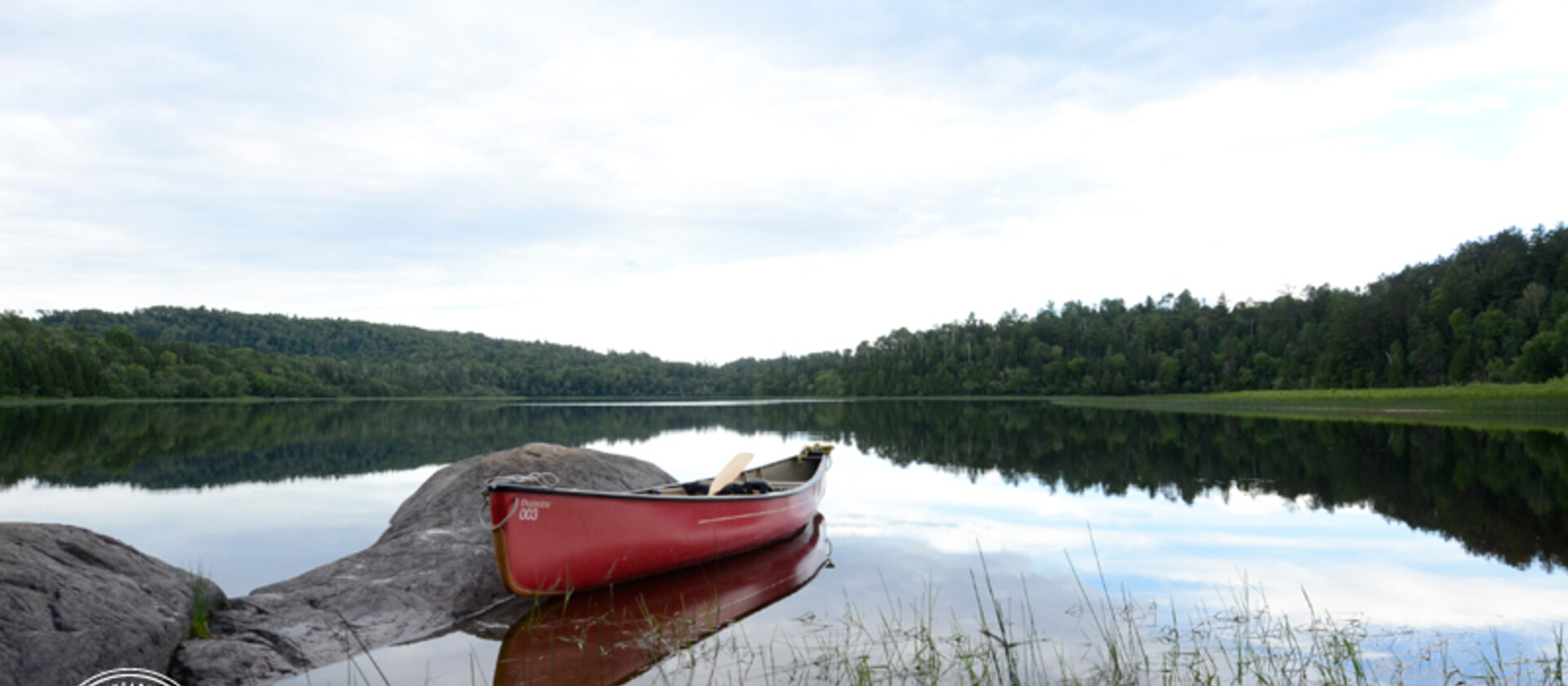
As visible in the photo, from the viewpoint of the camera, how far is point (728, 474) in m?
13.6

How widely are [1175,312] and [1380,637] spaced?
134 metres

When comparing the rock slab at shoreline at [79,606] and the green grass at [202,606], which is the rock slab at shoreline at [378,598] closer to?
the green grass at [202,606]

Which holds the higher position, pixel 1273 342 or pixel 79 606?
pixel 1273 342

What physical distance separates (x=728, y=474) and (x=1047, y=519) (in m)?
5.58

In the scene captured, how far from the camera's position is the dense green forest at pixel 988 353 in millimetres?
72625

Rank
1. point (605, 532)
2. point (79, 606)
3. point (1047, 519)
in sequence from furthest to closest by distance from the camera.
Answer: point (1047, 519)
point (605, 532)
point (79, 606)

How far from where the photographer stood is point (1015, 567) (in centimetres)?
1095

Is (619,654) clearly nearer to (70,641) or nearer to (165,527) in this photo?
(70,641)

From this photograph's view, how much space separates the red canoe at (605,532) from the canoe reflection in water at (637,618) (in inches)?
8.3

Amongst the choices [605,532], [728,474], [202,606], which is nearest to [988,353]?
[728,474]

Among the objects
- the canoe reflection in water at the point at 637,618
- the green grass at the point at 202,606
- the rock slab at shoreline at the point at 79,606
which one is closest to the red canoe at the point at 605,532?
the canoe reflection in water at the point at 637,618

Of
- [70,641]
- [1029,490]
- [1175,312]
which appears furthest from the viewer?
[1175,312]

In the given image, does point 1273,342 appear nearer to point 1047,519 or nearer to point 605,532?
point 1047,519

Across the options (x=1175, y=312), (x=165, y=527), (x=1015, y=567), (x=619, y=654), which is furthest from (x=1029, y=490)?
(x=1175, y=312)
